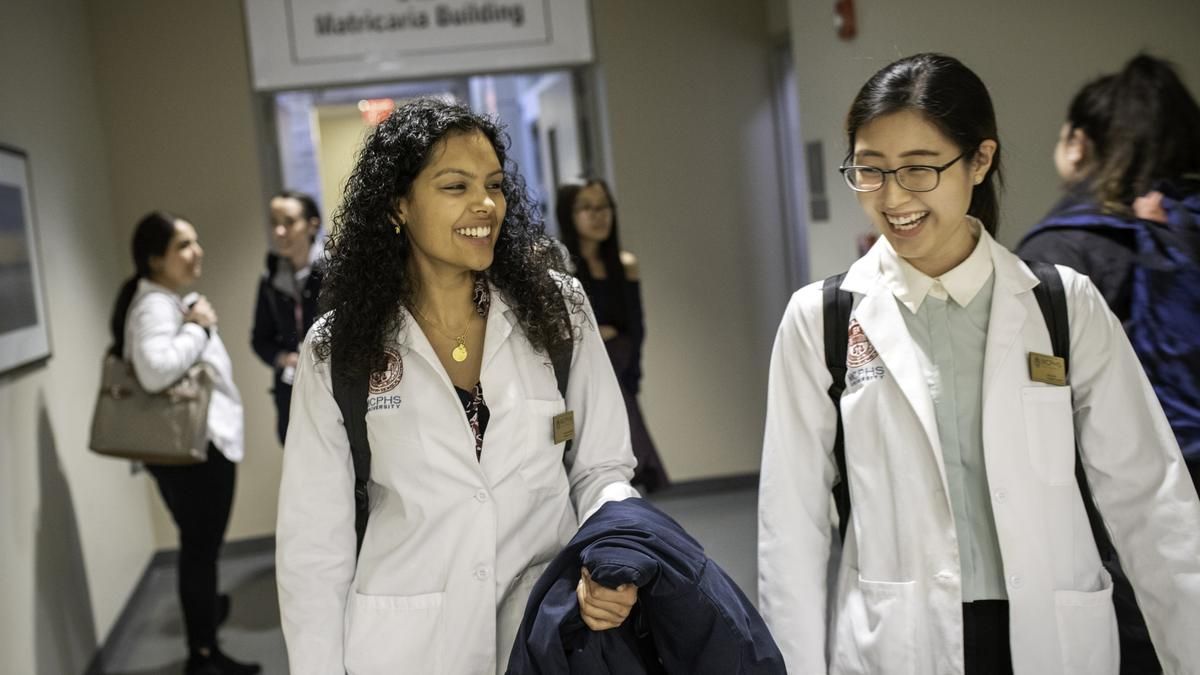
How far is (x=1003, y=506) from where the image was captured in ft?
5.67

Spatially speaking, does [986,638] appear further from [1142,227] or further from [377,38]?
[377,38]

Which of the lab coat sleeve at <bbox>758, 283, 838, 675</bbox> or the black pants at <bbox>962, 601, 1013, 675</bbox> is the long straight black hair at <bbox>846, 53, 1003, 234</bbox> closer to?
the lab coat sleeve at <bbox>758, 283, 838, 675</bbox>

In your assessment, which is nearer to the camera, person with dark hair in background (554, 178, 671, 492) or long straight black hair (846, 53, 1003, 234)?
long straight black hair (846, 53, 1003, 234)

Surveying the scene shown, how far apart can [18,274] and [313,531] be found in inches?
108

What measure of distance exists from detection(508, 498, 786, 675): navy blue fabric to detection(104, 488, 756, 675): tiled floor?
2845 mm

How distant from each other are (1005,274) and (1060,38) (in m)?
2.56

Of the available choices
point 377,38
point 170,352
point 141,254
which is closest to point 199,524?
point 170,352

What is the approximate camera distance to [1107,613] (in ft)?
5.81

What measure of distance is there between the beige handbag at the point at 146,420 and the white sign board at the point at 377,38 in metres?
2.05

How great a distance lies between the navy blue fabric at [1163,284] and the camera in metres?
2.29

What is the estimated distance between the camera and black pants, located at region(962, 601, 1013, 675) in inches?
70.0

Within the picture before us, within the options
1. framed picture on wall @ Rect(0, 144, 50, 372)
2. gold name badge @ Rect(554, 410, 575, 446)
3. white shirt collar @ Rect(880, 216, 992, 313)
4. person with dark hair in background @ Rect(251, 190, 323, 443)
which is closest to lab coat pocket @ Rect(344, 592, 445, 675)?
gold name badge @ Rect(554, 410, 575, 446)

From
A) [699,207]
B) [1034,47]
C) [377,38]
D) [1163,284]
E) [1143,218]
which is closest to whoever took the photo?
[1163,284]

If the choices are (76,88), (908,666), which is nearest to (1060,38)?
(908,666)
